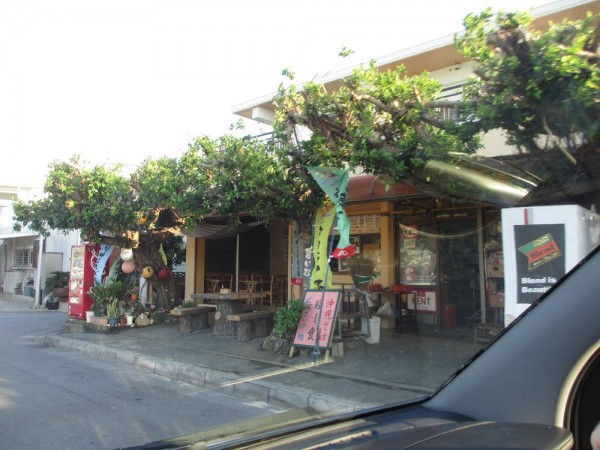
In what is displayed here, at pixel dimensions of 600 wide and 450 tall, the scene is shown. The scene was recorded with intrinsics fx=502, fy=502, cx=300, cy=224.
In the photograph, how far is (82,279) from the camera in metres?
14.5

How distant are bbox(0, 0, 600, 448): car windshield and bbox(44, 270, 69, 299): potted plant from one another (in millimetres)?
5663

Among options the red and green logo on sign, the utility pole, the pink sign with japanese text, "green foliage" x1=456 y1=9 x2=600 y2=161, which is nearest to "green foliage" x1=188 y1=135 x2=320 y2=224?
the pink sign with japanese text

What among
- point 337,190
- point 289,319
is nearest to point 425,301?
point 289,319

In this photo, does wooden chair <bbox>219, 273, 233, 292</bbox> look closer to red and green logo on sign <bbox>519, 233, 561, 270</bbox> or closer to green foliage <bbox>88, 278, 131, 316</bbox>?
green foliage <bbox>88, 278, 131, 316</bbox>

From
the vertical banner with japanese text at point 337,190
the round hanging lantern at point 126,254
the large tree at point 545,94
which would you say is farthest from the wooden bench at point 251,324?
the large tree at point 545,94

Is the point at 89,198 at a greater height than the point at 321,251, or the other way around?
the point at 89,198

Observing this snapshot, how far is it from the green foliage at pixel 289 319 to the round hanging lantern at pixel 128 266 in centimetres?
650

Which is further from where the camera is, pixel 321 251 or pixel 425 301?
pixel 425 301

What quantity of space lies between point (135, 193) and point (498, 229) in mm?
8293

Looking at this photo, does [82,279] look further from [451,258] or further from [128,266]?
[451,258]

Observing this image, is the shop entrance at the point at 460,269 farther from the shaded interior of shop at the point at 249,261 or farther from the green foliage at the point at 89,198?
the green foliage at the point at 89,198

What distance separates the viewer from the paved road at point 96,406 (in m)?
5.16

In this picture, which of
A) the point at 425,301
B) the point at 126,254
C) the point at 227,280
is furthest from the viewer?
the point at 227,280

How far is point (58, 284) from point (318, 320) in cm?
1650
